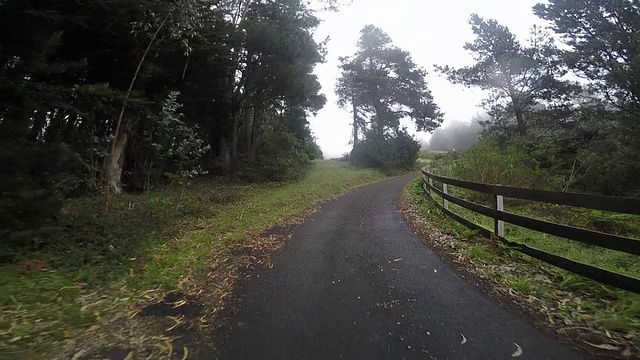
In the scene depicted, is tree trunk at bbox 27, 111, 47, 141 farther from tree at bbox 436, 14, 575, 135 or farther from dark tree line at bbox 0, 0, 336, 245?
tree at bbox 436, 14, 575, 135

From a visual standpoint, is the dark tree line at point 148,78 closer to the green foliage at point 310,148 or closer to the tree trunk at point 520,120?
the green foliage at point 310,148

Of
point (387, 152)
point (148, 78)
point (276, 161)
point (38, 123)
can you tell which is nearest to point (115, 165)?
point (148, 78)

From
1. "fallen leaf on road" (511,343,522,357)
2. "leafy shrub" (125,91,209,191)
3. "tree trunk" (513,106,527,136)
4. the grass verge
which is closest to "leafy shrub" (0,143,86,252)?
"leafy shrub" (125,91,209,191)

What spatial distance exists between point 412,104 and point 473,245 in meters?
32.8

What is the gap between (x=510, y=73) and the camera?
2345 cm

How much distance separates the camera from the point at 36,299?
3.85 metres

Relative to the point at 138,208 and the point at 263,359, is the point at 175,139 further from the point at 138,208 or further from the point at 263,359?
the point at 263,359

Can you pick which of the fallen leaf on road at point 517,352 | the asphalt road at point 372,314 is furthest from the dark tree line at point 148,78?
the fallen leaf on road at point 517,352

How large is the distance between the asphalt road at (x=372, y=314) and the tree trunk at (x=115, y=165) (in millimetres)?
8971

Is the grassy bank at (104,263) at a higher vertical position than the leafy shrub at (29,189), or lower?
lower

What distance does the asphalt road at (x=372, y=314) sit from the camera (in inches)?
112

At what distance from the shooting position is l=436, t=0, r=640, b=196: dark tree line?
1338 cm

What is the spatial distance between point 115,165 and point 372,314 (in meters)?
12.4

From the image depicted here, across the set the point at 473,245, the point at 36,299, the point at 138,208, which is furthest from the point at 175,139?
the point at 473,245
